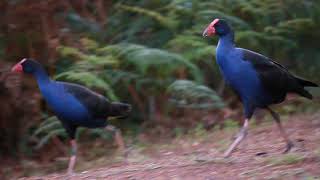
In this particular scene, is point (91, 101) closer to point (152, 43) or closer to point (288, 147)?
point (288, 147)

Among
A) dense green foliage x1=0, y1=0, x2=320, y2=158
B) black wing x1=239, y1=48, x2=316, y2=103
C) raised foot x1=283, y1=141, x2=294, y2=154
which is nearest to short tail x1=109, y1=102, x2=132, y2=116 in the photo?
black wing x1=239, y1=48, x2=316, y2=103

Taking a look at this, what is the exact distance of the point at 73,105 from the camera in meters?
8.31

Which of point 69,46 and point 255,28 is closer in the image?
point 69,46

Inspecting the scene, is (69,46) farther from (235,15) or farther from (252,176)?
(252,176)

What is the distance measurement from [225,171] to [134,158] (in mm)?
2530

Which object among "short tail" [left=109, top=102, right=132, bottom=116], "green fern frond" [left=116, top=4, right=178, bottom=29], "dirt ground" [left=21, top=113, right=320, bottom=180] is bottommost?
"dirt ground" [left=21, top=113, right=320, bottom=180]

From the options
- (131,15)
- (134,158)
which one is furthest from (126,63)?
(134,158)

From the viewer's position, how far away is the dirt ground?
6.85 meters

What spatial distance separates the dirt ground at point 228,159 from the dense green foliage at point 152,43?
49.1 inches

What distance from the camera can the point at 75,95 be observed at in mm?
8391

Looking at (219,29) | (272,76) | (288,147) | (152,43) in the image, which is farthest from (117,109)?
(152,43)

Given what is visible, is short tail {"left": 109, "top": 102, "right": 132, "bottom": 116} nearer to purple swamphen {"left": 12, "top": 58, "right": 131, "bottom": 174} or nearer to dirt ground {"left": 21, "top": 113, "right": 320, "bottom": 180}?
purple swamphen {"left": 12, "top": 58, "right": 131, "bottom": 174}

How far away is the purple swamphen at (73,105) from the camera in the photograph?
8.29 m

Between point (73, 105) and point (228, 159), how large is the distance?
1990mm
